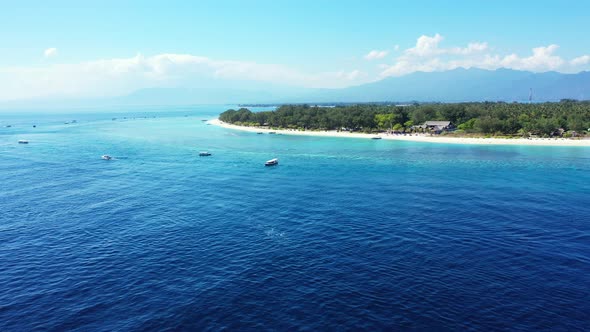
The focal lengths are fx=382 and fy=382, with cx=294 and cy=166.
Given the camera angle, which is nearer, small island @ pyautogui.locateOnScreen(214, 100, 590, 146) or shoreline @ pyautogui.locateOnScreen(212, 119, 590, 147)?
shoreline @ pyautogui.locateOnScreen(212, 119, 590, 147)

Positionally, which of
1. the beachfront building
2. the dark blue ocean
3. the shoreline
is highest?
the beachfront building

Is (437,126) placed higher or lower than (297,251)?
higher

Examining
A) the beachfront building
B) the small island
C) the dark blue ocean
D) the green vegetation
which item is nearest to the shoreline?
the small island

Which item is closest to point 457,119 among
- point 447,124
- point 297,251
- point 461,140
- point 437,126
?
point 447,124

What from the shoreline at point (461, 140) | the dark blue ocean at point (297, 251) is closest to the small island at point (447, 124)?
the shoreline at point (461, 140)

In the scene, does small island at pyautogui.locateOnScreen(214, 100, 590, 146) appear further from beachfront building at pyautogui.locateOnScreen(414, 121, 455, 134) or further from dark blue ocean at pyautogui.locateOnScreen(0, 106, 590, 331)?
dark blue ocean at pyautogui.locateOnScreen(0, 106, 590, 331)

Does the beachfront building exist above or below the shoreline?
above

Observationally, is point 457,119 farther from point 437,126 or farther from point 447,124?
point 437,126

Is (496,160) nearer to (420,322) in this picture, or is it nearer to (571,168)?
A: (571,168)
